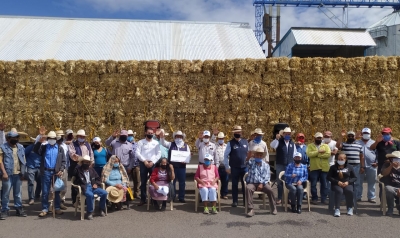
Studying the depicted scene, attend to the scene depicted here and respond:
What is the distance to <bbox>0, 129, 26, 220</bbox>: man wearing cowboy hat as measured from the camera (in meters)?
6.56

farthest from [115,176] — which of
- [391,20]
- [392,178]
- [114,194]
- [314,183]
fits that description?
[391,20]

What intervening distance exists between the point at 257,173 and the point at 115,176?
2.89m

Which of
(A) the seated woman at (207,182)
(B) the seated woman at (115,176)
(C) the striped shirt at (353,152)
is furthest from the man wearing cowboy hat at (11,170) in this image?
(C) the striped shirt at (353,152)

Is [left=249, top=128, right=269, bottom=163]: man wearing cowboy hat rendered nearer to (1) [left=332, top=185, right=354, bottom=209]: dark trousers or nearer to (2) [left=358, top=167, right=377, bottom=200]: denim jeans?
(1) [left=332, top=185, right=354, bottom=209]: dark trousers

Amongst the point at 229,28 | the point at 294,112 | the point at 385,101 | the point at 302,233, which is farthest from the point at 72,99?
the point at 229,28

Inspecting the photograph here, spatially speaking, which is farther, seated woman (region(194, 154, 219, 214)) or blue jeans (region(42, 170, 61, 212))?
seated woman (region(194, 154, 219, 214))

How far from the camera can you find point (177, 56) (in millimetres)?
15008

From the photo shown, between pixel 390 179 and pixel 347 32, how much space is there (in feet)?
41.9

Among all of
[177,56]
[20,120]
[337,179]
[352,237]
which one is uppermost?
[177,56]

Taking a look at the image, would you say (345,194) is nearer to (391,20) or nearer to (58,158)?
(58,158)

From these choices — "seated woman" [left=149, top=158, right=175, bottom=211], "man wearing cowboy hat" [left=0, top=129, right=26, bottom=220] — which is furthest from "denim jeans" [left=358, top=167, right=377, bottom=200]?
"man wearing cowboy hat" [left=0, top=129, right=26, bottom=220]

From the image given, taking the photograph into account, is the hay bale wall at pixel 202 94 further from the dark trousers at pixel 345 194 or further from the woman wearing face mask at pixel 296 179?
the dark trousers at pixel 345 194

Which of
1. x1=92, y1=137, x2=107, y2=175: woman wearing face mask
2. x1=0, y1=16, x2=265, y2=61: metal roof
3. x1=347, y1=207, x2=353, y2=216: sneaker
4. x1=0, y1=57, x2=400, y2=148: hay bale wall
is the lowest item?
x1=347, y1=207, x2=353, y2=216: sneaker

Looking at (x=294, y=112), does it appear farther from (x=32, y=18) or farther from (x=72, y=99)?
(x=32, y=18)
